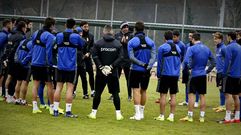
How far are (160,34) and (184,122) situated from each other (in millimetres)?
15444

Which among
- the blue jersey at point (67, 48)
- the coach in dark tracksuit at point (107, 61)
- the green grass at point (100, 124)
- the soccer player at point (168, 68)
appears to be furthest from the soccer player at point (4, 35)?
the soccer player at point (168, 68)

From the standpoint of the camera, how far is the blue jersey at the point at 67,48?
11500 millimetres

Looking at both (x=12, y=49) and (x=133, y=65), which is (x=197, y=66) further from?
(x=12, y=49)

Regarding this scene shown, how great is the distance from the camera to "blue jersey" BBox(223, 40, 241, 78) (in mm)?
12039

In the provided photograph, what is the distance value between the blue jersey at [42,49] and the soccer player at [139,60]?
6.08 feet

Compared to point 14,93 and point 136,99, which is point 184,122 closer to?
point 136,99

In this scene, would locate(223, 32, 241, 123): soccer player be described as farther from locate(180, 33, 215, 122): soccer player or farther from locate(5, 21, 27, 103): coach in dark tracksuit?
locate(5, 21, 27, 103): coach in dark tracksuit

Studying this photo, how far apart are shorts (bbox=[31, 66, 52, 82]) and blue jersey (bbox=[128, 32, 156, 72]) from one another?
6.53 ft

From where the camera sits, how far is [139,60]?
11.9 metres

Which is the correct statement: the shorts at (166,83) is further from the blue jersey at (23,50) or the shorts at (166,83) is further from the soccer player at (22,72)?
the blue jersey at (23,50)

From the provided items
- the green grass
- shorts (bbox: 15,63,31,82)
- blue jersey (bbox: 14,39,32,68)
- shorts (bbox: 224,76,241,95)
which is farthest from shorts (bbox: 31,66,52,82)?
shorts (bbox: 224,76,241,95)

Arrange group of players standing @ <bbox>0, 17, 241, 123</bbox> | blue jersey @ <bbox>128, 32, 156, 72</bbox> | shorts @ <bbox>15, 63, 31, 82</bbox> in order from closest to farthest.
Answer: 1. group of players standing @ <bbox>0, 17, 241, 123</bbox>
2. blue jersey @ <bbox>128, 32, 156, 72</bbox>
3. shorts @ <bbox>15, 63, 31, 82</bbox>

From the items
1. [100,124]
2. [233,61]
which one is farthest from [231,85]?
[100,124]

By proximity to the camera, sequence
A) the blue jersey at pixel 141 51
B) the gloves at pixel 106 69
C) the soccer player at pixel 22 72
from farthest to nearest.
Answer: the soccer player at pixel 22 72
the blue jersey at pixel 141 51
the gloves at pixel 106 69
